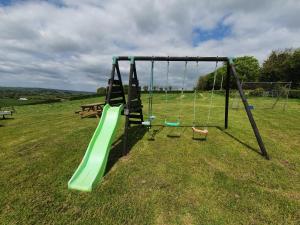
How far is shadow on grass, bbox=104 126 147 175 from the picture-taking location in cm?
515

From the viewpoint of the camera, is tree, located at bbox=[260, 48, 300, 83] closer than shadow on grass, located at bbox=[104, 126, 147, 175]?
No

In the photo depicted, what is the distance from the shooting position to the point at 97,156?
181 inches

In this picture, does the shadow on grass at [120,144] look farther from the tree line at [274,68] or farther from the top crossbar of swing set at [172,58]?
the tree line at [274,68]

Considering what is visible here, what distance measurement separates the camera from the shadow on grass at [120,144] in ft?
16.9

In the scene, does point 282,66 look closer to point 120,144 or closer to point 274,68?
point 274,68

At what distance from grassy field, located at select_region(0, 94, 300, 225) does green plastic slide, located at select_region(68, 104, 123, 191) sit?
0.76 feet

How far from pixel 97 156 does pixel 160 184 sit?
173 cm

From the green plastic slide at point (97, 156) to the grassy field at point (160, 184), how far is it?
0.23 metres

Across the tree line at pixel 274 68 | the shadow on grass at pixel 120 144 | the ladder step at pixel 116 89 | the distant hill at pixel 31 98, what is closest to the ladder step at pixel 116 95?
the ladder step at pixel 116 89

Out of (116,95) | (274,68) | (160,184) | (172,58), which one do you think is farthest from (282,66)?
(160,184)

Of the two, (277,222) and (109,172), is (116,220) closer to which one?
(109,172)

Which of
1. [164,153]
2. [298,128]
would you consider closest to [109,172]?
[164,153]

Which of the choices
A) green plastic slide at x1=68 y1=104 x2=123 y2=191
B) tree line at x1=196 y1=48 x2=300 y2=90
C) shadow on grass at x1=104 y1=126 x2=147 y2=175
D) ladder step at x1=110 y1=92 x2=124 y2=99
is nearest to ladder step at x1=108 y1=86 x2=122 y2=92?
ladder step at x1=110 y1=92 x2=124 y2=99

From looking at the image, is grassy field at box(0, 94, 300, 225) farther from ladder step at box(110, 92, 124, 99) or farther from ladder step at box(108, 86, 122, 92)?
ladder step at box(108, 86, 122, 92)
